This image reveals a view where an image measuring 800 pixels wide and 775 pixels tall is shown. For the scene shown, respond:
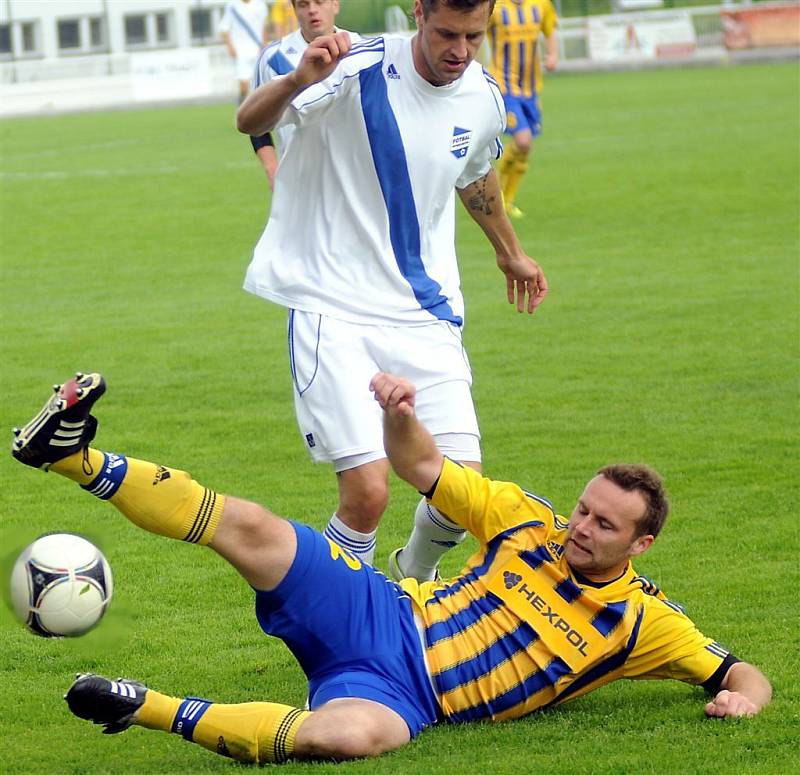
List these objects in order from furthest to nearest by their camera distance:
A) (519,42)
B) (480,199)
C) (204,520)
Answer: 1. (519,42)
2. (480,199)
3. (204,520)

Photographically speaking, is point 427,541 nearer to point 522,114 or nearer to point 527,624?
point 527,624

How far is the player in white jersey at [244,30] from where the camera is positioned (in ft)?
81.4

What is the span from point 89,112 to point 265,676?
30106 millimetres

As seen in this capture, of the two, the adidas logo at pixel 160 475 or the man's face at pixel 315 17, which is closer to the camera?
the adidas logo at pixel 160 475

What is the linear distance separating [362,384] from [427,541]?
68 centimetres

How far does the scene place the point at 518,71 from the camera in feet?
50.6

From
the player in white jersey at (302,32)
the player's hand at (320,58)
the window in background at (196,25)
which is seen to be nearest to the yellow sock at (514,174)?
the player in white jersey at (302,32)

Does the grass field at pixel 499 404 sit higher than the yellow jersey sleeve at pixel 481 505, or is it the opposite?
the yellow jersey sleeve at pixel 481 505

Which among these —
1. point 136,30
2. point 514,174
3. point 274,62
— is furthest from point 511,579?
point 136,30

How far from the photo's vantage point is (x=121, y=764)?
4156 millimetres

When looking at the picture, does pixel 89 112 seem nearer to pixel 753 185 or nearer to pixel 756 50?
pixel 756 50

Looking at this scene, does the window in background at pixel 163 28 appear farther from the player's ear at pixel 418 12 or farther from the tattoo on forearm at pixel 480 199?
the player's ear at pixel 418 12

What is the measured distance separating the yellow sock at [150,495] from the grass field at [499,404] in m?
0.41

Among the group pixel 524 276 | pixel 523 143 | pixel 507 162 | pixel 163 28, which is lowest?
pixel 163 28
